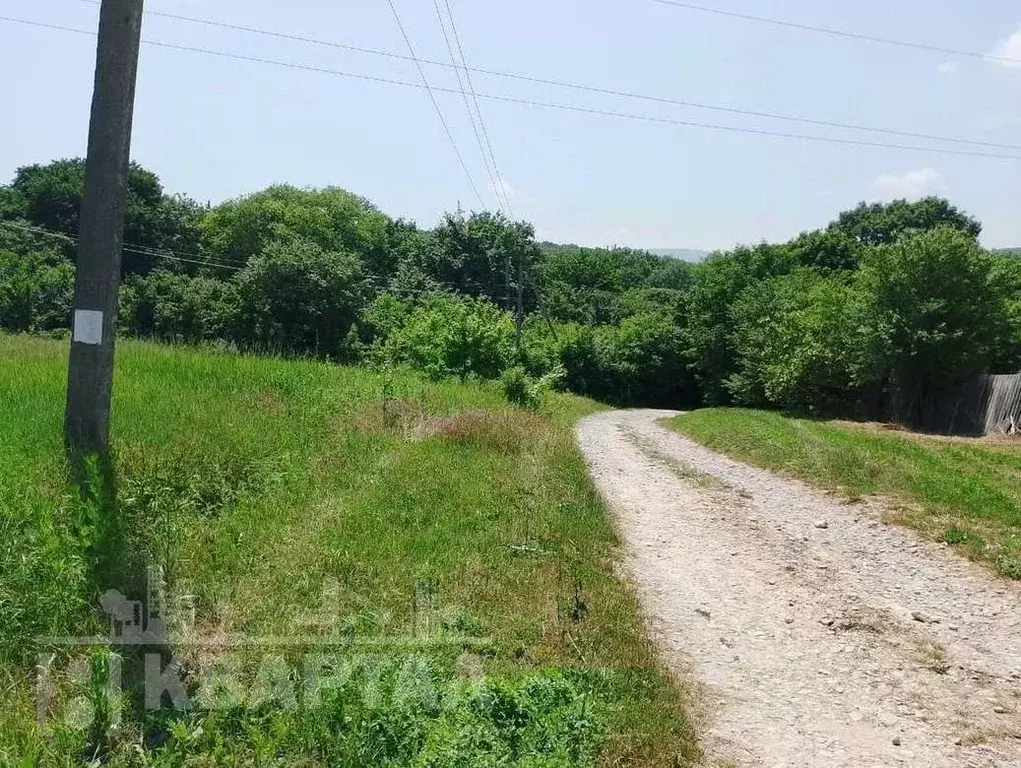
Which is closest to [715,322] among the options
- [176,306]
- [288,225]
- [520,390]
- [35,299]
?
[520,390]

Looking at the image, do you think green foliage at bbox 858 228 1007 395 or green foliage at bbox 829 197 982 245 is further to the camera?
green foliage at bbox 829 197 982 245

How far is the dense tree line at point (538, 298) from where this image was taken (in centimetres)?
2520

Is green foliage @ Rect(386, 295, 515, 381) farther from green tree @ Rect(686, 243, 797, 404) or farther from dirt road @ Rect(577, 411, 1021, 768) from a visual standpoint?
green tree @ Rect(686, 243, 797, 404)

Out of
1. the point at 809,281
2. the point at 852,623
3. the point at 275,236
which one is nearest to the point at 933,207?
the point at 809,281

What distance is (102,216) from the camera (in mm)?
5664

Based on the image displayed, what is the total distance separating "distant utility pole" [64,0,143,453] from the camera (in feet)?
18.5

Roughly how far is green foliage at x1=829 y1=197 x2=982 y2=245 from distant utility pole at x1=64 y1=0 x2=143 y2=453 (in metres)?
55.8

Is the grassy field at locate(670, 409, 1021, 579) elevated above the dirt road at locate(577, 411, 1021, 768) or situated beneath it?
elevated above

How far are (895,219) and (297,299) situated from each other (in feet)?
152

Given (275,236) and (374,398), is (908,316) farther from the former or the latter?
(275,236)

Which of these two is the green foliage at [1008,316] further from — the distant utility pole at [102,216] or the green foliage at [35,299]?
the green foliage at [35,299]

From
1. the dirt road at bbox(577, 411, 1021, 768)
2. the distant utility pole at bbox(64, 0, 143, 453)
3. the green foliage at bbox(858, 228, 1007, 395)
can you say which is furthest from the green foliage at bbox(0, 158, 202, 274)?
the dirt road at bbox(577, 411, 1021, 768)

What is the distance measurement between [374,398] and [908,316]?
66.4 ft

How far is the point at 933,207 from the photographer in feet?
180
